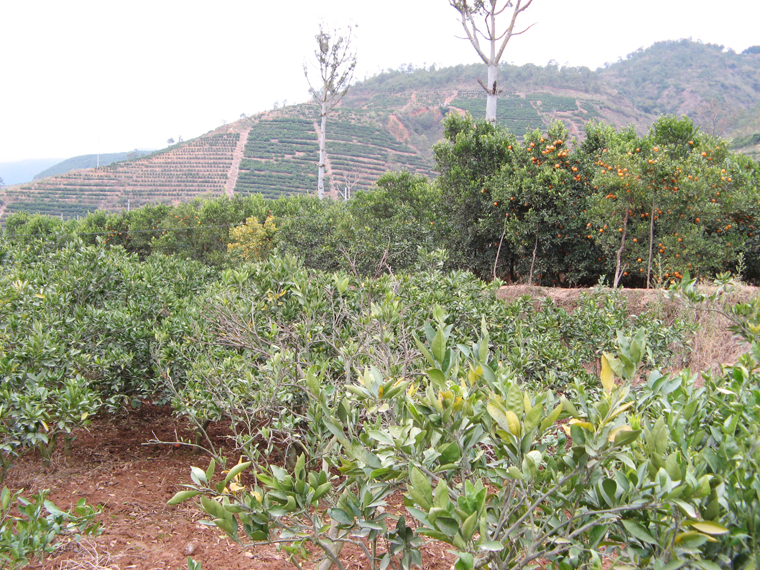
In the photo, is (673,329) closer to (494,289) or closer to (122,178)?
(494,289)

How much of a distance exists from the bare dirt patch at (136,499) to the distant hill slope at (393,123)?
1083 inches

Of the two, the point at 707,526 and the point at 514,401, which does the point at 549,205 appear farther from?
the point at 707,526

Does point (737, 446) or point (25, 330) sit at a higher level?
point (737, 446)

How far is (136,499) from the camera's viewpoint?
3475 mm

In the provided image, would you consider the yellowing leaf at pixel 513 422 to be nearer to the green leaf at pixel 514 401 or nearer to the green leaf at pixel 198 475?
the green leaf at pixel 514 401

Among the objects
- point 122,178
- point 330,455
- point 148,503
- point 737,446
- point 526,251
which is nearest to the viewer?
point 737,446

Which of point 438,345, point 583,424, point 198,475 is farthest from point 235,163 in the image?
point 583,424

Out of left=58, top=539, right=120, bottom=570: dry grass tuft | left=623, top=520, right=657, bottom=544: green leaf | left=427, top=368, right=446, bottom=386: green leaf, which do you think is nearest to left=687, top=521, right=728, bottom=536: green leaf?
left=623, top=520, right=657, bottom=544: green leaf

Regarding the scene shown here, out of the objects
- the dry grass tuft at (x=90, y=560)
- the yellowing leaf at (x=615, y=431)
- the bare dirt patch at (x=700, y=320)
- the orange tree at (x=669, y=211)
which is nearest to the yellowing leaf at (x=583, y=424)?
the yellowing leaf at (x=615, y=431)

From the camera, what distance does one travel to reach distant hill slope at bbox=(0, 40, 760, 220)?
1918 inches

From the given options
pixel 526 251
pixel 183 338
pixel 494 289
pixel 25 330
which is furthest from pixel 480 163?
pixel 25 330

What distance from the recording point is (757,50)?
10381 centimetres

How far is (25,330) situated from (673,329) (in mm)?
5215

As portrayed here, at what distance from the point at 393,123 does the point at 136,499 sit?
73.5 meters
